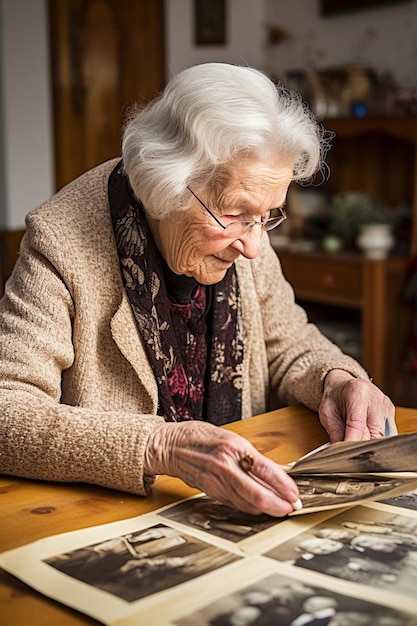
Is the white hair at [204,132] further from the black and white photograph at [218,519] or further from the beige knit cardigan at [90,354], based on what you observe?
the black and white photograph at [218,519]

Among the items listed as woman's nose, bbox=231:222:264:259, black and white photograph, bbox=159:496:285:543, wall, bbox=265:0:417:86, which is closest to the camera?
black and white photograph, bbox=159:496:285:543

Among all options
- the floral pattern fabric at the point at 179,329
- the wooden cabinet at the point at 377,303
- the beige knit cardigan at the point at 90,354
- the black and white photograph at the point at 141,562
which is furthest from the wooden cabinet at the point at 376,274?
the black and white photograph at the point at 141,562

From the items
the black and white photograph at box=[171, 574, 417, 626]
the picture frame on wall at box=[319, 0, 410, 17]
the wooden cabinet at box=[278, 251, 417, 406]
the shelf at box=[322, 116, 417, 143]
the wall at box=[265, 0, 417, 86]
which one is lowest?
the wooden cabinet at box=[278, 251, 417, 406]

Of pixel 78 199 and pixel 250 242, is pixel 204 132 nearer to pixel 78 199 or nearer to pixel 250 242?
pixel 250 242

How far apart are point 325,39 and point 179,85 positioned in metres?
3.26

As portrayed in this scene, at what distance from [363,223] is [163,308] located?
2604 millimetres

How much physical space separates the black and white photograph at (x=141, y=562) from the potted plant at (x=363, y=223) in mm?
2952

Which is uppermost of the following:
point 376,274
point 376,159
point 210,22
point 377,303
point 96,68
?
point 210,22

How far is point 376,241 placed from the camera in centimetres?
378

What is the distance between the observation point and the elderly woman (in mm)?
1166

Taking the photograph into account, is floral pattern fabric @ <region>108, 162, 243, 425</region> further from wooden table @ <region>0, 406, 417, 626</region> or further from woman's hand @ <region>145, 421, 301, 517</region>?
woman's hand @ <region>145, 421, 301, 517</region>

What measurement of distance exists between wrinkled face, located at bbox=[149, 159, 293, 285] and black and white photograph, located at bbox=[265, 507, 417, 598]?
52 centimetres

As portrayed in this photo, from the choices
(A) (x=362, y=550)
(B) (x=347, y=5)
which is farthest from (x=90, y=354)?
(B) (x=347, y=5)

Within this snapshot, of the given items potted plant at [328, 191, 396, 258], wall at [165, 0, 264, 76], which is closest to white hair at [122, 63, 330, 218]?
potted plant at [328, 191, 396, 258]
